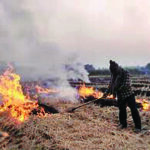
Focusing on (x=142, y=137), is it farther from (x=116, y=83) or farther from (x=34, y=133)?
(x=34, y=133)

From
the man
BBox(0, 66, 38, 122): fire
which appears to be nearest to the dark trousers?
the man

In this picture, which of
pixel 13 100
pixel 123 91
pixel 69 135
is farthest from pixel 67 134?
pixel 13 100

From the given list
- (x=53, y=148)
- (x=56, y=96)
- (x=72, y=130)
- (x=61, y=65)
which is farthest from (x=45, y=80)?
(x=53, y=148)

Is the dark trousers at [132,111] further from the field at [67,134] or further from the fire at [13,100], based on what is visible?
the fire at [13,100]

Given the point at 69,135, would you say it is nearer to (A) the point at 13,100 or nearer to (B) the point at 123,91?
(B) the point at 123,91

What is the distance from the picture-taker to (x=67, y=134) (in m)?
6.56

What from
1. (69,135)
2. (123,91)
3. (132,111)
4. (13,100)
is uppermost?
(123,91)

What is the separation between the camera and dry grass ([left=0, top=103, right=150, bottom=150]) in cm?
580

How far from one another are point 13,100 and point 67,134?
103 inches

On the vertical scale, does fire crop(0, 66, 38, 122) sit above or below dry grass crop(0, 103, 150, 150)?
above

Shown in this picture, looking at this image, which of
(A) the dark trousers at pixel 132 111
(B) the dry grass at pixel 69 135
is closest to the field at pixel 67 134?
(B) the dry grass at pixel 69 135

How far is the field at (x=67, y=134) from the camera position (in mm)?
5801

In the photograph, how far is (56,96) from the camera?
1276 cm

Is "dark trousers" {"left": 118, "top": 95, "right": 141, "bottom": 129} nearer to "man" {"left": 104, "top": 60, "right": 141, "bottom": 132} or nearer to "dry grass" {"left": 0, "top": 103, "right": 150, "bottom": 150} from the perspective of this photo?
"man" {"left": 104, "top": 60, "right": 141, "bottom": 132}
